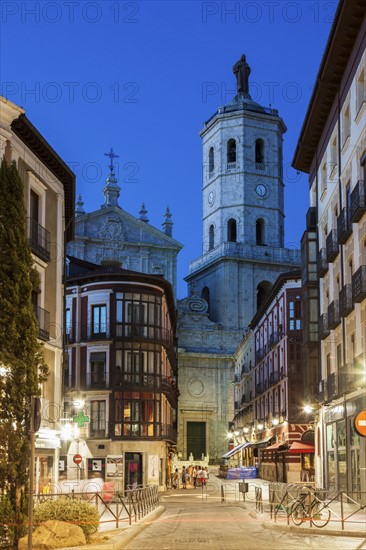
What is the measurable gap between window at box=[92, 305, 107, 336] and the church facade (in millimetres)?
41373

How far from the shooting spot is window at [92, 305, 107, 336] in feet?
195

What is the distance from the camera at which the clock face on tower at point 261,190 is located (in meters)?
109

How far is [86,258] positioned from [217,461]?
2617cm

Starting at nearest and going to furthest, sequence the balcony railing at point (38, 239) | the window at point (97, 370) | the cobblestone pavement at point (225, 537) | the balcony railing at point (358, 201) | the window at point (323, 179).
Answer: the cobblestone pavement at point (225, 537)
the balcony railing at point (358, 201)
the balcony railing at point (38, 239)
the window at point (323, 179)
the window at point (97, 370)

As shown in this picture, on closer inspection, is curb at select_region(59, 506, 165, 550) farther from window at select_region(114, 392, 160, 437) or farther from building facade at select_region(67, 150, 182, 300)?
building facade at select_region(67, 150, 182, 300)

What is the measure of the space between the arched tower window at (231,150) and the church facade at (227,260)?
12cm

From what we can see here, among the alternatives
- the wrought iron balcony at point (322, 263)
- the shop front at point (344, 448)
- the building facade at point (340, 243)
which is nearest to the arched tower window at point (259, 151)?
the building facade at point (340, 243)

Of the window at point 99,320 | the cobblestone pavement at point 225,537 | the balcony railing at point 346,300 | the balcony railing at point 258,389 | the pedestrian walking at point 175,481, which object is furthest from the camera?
the balcony railing at point 258,389

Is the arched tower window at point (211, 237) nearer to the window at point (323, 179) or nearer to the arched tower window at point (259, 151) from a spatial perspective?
the arched tower window at point (259, 151)

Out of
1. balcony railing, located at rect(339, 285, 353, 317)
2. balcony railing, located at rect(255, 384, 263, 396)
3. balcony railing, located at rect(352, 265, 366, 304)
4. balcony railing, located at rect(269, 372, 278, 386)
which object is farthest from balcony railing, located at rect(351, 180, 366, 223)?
balcony railing, located at rect(255, 384, 263, 396)

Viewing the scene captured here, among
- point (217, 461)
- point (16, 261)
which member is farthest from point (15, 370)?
point (217, 461)

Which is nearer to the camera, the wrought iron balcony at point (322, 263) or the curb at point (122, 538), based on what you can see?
the curb at point (122, 538)

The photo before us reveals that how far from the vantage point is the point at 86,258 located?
304 ft

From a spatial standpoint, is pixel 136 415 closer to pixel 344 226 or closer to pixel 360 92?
pixel 344 226
